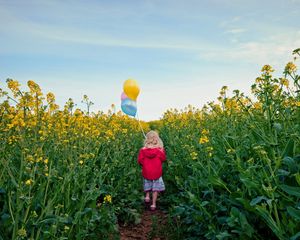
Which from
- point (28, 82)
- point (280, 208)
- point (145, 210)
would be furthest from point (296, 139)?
point (145, 210)

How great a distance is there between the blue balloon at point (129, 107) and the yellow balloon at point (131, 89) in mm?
140

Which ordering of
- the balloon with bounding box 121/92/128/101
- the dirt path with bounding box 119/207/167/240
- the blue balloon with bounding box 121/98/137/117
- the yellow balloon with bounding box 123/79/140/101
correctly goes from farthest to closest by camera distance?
1. the balloon with bounding box 121/92/128/101
2. the yellow balloon with bounding box 123/79/140/101
3. the blue balloon with bounding box 121/98/137/117
4. the dirt path with bounding box 119/207/167/240

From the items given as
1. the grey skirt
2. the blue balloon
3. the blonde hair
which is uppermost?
the blue balloon

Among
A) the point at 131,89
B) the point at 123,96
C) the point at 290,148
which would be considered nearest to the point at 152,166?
the point at 290,148

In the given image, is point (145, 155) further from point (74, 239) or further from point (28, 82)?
point (28, 82)

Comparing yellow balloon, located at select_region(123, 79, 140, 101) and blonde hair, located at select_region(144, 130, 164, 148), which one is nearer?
blonde hair, located at select_region(144, 130, 164, 148)

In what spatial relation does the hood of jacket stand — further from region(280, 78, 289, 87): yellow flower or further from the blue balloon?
the blue balloon

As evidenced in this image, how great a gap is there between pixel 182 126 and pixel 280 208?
7808 mm

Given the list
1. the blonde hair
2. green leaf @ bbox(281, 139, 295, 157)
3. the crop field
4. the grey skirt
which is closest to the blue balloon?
the blonde hair

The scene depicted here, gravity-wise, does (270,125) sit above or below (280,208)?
above

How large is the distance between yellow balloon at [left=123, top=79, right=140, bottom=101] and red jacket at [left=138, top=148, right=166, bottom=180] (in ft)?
16.2

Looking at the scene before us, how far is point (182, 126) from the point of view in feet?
36.0

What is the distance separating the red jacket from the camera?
7133mm

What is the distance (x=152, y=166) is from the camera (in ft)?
23.5
